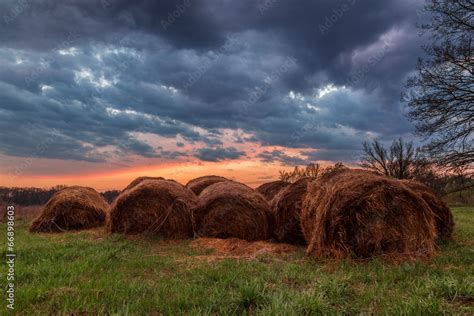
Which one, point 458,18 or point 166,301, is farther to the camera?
point 458,18

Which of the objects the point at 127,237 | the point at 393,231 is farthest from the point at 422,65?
the point at 127,237

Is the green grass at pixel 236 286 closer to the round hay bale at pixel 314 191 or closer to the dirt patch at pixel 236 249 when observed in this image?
the dirt patch at pixel 236 249

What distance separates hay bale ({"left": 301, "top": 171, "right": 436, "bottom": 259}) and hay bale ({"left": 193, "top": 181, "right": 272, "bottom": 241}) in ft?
11.0

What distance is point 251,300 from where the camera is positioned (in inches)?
164

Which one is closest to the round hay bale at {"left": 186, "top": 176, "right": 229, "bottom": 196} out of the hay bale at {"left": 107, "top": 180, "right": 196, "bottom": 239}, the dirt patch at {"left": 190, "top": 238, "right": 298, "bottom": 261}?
the hay bale at {"left": 107, "top": 180, "right": 196, "bottom": 239}

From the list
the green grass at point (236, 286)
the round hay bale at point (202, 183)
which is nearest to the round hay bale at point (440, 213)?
the green grass at point (236, 286)

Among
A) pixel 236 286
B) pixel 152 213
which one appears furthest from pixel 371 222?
pixel 152 213

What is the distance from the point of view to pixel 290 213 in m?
10.7

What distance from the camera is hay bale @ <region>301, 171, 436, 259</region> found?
7336 mm

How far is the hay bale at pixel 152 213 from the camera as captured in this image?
11188 millimetres

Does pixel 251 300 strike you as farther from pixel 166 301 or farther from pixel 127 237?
pixel 127 237

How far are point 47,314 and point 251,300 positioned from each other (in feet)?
7.19

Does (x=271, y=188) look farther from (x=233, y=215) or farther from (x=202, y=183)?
(x=233, y=215)

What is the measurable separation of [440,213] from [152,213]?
8363 mm
